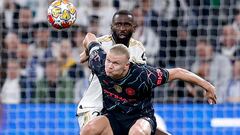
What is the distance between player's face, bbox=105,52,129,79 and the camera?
7.41 meters

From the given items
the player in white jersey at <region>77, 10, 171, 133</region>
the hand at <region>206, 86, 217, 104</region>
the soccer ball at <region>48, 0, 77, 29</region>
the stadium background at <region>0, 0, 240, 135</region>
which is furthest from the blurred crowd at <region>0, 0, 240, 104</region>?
the hand at <region>206, 86, 217, 104</region>

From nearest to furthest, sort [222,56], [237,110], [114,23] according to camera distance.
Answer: [114,23] → [237,110] → [222,56]

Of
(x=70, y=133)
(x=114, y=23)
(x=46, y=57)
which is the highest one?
(x=114, y=23)

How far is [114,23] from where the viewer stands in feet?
25.5

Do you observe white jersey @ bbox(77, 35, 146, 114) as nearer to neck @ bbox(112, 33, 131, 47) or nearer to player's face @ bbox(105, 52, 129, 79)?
neck @ bbox(112, 33, 131, 47)

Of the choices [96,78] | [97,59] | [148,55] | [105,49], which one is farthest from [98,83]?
[148,55]

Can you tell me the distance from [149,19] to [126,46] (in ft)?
12.6

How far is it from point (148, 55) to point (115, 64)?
399 cm

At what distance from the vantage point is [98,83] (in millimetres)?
8086

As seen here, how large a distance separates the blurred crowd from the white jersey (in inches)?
119

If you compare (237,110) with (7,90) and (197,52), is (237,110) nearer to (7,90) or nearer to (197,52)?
(197,52)

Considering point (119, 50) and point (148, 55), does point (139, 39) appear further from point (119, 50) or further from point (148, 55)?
point (119, 50)

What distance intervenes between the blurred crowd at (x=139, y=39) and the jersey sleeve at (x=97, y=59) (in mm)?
3458

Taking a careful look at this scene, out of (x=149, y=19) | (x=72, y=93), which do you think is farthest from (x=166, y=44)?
→ (x=72, y=93)
